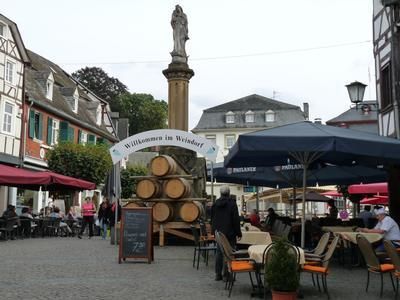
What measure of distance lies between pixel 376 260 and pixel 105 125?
3950 centimetres

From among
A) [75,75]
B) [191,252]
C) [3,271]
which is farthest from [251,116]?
[3,271]

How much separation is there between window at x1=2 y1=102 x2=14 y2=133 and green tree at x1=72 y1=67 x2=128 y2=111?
32046mm

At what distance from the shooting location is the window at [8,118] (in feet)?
94.5

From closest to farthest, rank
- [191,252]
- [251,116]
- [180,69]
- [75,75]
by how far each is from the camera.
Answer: [191,252]
[180,69]
[75,75]
[251,116]

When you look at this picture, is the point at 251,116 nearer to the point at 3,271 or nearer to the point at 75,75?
the point at 75,75

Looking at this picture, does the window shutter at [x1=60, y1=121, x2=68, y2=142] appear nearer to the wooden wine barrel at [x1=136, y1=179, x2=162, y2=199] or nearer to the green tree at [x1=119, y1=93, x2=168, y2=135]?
the wooden wine barrel at [x1=136, y1=179, x2=162, y2=199]

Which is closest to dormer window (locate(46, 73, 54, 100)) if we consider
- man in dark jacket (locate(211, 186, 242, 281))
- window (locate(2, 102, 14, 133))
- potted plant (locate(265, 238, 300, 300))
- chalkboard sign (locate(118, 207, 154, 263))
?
window (locate(2, 102, 14, 133))

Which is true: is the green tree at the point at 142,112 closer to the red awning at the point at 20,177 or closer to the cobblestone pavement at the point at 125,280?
the red awning at the point at 20,177

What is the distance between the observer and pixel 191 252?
15.4 m

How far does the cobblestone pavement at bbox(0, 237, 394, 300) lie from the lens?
8.23 m

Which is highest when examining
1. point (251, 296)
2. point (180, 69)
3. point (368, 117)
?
point (368, 117)

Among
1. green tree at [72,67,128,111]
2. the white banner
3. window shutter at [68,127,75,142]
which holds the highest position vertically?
green tree at [72,67,128,111]

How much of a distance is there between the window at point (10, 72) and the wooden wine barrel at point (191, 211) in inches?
631

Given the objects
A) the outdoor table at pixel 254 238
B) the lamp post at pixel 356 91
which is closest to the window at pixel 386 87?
the lamp post at pixel 356 91
